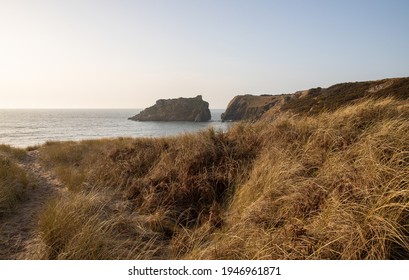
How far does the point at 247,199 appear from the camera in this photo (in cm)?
477

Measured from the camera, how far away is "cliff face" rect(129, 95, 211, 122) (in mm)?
103500

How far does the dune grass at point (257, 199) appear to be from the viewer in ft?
9.57

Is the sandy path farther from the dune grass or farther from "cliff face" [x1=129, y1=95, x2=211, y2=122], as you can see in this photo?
"cliff face" [x1=129, y1=95, x2=211, y2=122]

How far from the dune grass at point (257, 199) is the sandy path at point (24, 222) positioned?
1.16 feet

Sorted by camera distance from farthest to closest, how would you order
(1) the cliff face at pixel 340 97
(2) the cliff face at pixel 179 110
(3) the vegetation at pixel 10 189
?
(2) the cliff face at pixel 179 110 → (1) the cliff face at pixel 340 97 → (3) the vegetation at pixel 10 189

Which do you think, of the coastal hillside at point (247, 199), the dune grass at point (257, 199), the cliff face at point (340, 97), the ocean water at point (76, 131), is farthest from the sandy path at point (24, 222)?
the cliff face at point (340, 97)

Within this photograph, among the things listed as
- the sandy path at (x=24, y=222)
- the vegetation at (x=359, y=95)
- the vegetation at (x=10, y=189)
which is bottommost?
the sandy path at (x=24, y=222)

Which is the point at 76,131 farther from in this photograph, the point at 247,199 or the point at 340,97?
the point at 247,199

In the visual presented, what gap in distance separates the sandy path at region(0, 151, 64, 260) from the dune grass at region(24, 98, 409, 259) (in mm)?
353

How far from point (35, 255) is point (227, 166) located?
3.90 m

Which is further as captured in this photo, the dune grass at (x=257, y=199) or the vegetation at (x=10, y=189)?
the vegetation at (x=10, y=189)

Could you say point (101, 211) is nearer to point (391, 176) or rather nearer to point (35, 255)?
point (35, 255)

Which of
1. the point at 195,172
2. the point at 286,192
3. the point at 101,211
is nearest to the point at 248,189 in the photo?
the point at 286,192

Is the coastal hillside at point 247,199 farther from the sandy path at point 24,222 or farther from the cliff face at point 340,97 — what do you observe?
the cliff face at point 340,97
